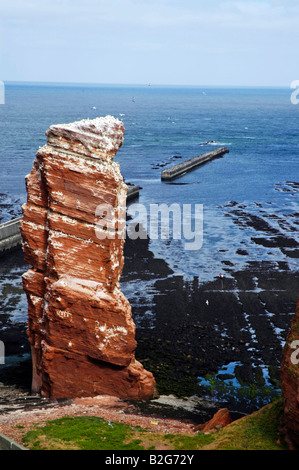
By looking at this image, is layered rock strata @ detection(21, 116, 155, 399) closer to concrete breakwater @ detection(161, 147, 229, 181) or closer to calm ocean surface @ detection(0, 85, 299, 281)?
calm ocean surface @ detection(0, 85, 299, 281)

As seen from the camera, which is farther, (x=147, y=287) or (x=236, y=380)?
(x=147, y=287)

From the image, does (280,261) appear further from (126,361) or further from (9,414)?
(9,414)

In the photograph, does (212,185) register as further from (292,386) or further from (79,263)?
(292,386)

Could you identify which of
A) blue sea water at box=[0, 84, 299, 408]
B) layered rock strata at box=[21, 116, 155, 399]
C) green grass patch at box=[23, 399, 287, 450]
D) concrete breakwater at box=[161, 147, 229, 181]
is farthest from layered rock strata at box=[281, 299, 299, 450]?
concrete breakwater at box=[161, 147, 229, 181]

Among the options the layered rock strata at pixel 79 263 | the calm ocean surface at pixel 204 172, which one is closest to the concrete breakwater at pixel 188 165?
the calm ocean surface at pixel 204 172

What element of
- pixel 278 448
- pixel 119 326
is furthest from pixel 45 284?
pixel 278 448

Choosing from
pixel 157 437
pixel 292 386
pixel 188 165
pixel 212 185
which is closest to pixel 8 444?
pixel 157 437

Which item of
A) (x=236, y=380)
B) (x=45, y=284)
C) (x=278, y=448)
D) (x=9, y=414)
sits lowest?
(x=236, y=380)
